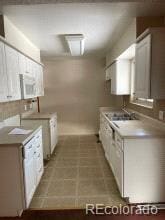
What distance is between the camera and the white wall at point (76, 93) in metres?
5.83

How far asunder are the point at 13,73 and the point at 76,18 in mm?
1184

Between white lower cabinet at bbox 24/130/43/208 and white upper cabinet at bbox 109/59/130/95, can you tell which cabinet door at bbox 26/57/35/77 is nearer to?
white lower cabinet at bbox 24/130/43/208

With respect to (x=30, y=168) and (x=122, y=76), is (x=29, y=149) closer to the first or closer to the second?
(x=30, y=168)

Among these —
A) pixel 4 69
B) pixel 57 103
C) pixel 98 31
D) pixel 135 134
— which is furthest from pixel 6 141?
pixel 57 103

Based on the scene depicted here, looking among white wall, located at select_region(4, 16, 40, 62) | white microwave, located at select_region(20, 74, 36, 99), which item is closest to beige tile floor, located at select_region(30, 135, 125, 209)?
white microwave, located at select_region(20, 74, 36, 99)

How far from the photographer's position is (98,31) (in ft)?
10.6

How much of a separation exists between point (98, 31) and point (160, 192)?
105 inches

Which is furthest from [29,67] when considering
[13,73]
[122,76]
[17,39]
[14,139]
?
[122,76]

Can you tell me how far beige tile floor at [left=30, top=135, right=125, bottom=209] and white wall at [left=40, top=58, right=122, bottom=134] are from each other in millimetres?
1614

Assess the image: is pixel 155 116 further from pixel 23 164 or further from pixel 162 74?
pixel 23 164

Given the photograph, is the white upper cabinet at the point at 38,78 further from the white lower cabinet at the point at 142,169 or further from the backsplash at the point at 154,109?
the white lower cabinet at the point at 142,169

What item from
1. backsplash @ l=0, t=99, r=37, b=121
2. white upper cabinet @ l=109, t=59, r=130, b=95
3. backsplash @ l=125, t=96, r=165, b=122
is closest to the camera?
backsplash @ l=125, t=96, r=165, b=122

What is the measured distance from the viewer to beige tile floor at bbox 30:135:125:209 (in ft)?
7.82

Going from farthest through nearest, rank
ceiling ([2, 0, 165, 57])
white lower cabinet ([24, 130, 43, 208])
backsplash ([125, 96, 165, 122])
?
backsplash ([125, 96, 165, 122]), ceiling ([2, 0, 165, 57]), white lower cabinet ([24, 130, 43, 208])
